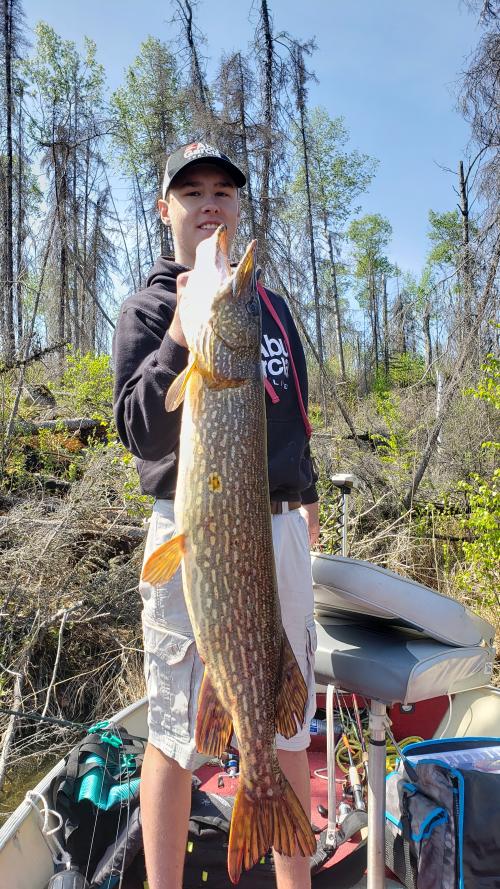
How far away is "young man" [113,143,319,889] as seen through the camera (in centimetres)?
174

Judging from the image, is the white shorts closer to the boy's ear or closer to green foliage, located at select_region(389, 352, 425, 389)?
the boy's ear

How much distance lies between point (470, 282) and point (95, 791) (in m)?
5.95

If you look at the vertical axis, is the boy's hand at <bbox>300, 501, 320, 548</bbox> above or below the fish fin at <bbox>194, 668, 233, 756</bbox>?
above

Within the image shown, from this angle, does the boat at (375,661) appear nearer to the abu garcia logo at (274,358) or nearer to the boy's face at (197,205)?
the abu garcia logo at (274,358)

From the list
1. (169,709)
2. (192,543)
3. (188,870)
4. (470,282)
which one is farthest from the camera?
(470,282)

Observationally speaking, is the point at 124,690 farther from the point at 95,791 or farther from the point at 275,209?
the point at 275,209

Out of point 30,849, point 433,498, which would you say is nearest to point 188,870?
point 30,849

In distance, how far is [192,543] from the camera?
156cm

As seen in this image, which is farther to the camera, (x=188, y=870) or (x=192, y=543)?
(x=188, y=870)

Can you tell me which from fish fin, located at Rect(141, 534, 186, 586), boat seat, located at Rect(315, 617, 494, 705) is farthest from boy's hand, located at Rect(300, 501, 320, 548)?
fish fin, located at Rect(141, 534, 186, 586)

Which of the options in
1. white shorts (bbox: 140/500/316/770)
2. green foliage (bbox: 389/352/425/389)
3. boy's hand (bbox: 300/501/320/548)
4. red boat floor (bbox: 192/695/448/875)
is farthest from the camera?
green foliage (bbox: 389/352/425/389)

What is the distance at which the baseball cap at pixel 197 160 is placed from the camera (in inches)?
78.9

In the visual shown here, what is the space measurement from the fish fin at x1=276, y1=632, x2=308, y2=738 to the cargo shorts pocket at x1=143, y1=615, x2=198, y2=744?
0.30 metres

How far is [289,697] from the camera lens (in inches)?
63.6
